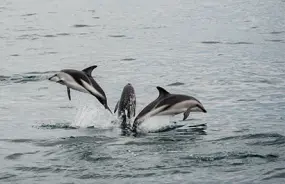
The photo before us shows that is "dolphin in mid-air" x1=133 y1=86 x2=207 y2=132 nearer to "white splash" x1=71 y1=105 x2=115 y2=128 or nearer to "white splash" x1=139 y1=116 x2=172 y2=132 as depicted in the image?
"white splash" x1=139 y1=116 x2=172 y2=132

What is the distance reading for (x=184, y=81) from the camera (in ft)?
68.0

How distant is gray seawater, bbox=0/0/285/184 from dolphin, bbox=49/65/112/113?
78cm

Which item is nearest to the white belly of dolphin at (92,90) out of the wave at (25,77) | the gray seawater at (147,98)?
the gray seawater at (147,98)

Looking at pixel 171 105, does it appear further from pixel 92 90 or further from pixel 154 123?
pixel 92 90

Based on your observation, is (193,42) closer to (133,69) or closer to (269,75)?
(133,69)

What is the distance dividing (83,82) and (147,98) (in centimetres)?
415

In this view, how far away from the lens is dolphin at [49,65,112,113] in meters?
14.0

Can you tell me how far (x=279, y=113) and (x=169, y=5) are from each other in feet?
121

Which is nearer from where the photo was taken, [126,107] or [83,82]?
[83,82]

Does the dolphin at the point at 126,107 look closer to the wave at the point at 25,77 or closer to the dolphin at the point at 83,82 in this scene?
the dolphin at the point at 83,82

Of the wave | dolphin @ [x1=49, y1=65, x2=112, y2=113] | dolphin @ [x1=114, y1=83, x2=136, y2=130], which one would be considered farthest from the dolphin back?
the wave

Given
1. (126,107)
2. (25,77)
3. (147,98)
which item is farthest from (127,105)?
(25,77)

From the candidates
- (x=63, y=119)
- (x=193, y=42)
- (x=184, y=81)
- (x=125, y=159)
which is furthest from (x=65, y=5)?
(x=125, y=159)

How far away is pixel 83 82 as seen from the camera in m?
14.1
